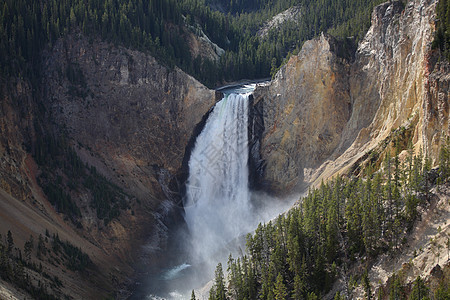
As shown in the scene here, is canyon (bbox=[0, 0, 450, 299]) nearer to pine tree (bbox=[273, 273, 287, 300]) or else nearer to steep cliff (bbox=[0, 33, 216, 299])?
steep cliff (bbox=[0, 33, 216, 299])

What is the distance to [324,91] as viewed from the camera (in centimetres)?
7175

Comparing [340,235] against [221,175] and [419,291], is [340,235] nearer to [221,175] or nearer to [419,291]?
[419,291]

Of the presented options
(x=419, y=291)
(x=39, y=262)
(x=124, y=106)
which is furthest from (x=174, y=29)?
(x=419, y=291)

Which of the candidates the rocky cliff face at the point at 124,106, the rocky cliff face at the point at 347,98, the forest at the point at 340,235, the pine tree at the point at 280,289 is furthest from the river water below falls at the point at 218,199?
the pine tree at the point at 280,289

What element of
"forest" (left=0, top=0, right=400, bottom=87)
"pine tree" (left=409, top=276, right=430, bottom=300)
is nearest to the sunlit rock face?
"forest" (left=0, top=0, right=400, bottom=87)

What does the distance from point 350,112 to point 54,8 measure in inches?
1771

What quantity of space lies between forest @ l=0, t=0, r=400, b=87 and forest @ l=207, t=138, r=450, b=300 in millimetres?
28692

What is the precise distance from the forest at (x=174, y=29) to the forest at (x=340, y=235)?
28.7 metres

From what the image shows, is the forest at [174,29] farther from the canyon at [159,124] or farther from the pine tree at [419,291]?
the pine tree at [419,291]

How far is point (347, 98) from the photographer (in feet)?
231

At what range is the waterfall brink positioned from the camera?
250 ft

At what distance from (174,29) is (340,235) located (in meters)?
59.6

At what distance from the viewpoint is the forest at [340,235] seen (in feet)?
148

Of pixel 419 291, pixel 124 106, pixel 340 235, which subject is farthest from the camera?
pixel 124 106
